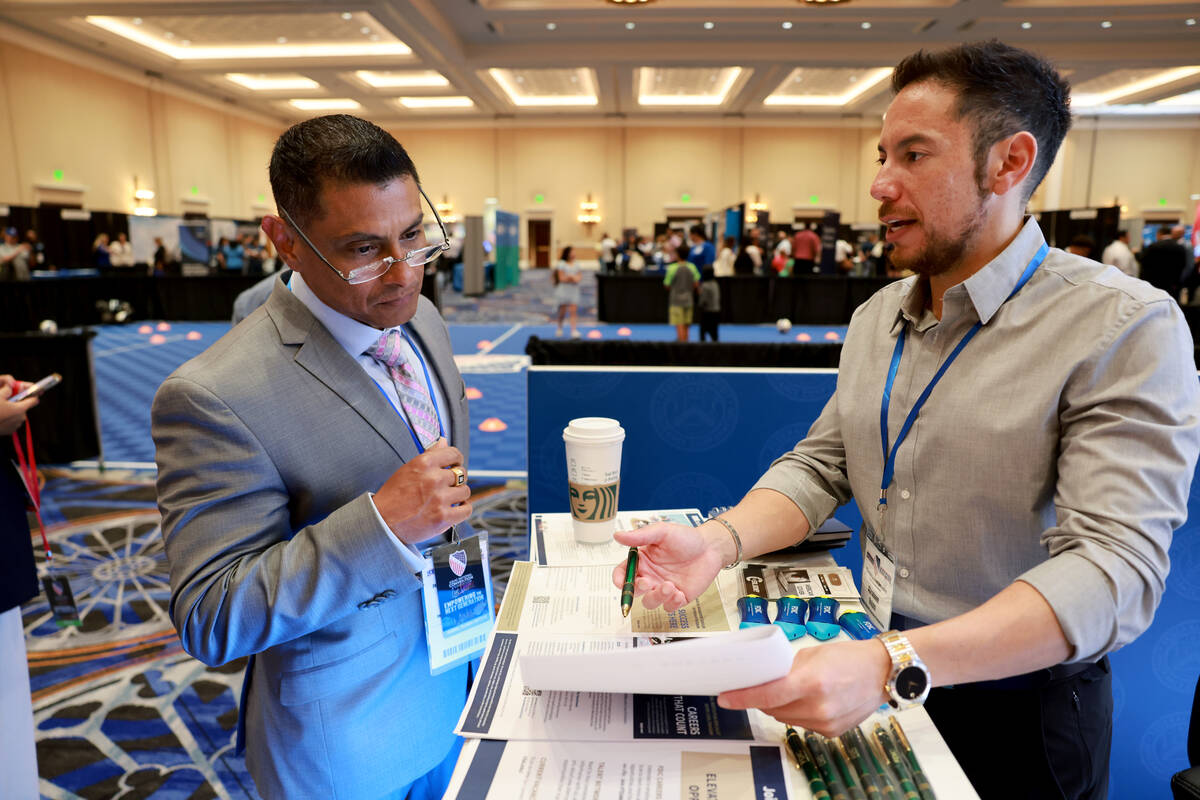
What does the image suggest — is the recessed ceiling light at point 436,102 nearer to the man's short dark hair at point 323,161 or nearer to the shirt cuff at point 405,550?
the man's short dark hair at point 323,161

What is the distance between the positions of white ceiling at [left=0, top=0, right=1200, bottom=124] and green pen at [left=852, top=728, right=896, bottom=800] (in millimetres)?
12249

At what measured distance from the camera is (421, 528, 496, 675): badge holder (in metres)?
1.25

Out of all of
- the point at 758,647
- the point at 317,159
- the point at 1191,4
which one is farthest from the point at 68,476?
the point at 1191,4

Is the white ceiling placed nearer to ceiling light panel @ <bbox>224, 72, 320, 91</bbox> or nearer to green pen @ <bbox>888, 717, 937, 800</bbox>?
ceiling light panel @ <bbox>224, 72, 320, 91</bbox>

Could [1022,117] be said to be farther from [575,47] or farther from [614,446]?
[575,47]

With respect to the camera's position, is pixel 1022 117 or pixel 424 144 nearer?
pixel 1022 117

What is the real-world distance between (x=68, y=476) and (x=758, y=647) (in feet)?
17.7

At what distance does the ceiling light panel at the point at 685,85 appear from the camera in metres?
17.7

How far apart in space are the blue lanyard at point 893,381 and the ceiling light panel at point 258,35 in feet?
46.8

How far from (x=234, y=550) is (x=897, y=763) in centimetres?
91

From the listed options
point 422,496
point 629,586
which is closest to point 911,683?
point 629,586

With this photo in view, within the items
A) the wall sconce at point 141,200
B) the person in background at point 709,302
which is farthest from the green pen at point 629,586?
the wall sconce at point 141,200

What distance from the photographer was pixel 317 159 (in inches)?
44.2

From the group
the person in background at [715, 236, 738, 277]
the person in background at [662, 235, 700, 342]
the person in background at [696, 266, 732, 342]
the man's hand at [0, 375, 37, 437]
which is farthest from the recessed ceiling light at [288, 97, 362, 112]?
the man's hand at [0, 375, 37, 437]
